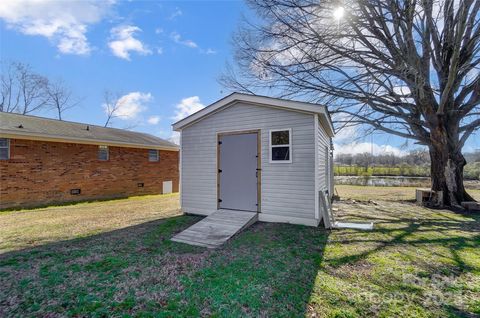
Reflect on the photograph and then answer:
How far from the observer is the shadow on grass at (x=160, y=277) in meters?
2.52

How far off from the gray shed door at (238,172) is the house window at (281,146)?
0.50m

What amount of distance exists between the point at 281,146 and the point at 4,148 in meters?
10.2

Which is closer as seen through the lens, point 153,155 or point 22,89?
point 153,155

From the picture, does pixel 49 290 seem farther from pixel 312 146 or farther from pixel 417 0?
pixel 417 0

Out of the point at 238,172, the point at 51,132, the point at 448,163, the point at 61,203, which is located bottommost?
the point at 61,203

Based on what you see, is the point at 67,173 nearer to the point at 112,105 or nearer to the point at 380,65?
the point at 380,65

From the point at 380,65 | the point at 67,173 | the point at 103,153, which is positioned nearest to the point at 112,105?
the point at 103,153

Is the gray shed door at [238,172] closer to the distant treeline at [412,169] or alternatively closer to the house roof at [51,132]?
the house roof at [51,132]

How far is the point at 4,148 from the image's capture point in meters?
8.60

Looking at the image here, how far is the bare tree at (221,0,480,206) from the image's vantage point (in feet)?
24.9

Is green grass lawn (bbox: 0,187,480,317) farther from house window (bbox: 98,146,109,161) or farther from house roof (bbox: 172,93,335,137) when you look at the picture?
house window (bbox: 98,146,109,161)

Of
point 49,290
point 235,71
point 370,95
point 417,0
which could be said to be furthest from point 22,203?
point 417,0

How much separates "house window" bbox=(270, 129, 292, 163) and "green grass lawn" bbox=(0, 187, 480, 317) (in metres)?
1.74

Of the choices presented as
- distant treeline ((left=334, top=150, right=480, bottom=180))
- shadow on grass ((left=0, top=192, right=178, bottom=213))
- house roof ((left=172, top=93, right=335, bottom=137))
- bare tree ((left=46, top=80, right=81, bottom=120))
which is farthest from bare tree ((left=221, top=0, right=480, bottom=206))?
bare tree ((left=46, top=80, right=81, bottom=120))
